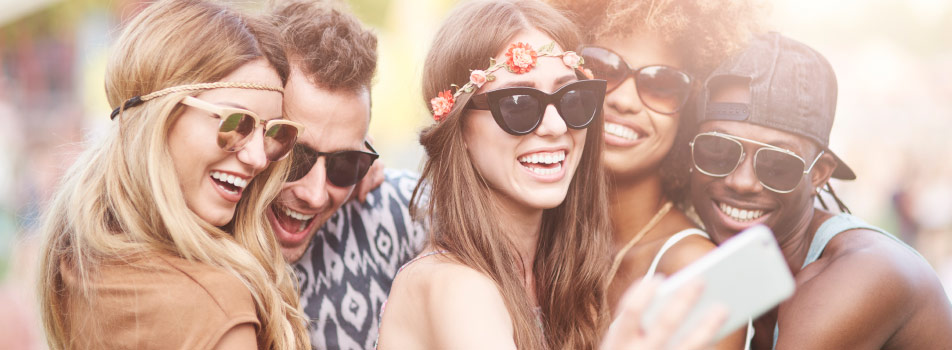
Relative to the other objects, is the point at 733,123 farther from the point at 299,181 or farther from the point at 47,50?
the point at 47,50

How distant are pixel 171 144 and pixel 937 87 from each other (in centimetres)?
1307

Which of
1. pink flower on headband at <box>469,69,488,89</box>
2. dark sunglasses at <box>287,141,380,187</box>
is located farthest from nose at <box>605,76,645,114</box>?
dark sunglasses at <box>287,141,380,187</box>

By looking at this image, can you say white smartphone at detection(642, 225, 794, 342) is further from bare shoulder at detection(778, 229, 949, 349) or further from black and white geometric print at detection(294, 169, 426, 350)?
black and white geometric print at detection(294, 169, 426, 350)

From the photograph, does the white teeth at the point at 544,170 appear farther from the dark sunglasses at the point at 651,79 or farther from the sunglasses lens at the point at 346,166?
the sunglasses lens at the point at 346,166

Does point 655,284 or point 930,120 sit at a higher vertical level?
point 655,284

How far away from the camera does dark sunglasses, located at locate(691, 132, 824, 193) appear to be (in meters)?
2.77

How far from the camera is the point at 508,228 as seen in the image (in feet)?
9.27

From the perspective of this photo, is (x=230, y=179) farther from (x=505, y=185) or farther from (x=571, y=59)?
(x=571, y=59)

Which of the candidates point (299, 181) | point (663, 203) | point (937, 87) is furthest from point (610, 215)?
point (937, 87)

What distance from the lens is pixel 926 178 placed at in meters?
9.59

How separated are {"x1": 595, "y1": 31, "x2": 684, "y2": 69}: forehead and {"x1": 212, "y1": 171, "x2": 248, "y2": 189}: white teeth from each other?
155 centimetres

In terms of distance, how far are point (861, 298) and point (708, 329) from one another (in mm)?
1240

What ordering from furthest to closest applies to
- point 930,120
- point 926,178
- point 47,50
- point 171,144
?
point 47,50
point 930,120
point 926,178
point 171,144

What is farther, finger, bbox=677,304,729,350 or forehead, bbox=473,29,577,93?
forehead, bbox=473,29,577,93
